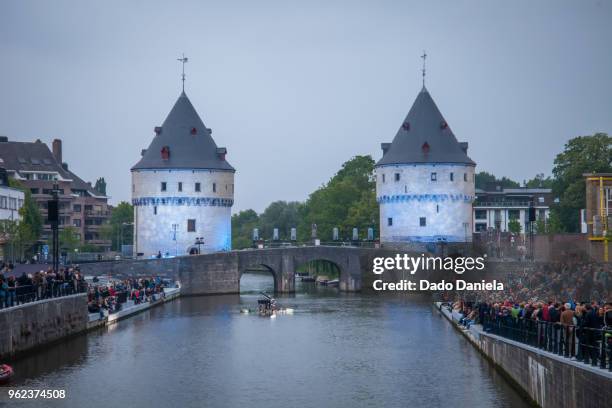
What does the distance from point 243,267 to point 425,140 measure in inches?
831

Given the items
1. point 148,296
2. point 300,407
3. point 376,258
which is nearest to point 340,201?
point 376,258

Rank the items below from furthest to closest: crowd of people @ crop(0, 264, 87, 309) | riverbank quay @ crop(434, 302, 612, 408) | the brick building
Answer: the brick building
crowd of people @ crop(0, 264, 87, 309)
riverbank quay @ crop(434, 302, 612, 408)

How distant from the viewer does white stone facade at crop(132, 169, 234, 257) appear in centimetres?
10312

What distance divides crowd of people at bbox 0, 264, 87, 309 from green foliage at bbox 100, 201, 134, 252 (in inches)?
3236

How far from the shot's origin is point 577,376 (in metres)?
26.0

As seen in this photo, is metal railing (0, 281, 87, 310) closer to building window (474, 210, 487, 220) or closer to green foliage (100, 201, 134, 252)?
green foliage (100, 201, 134, 252)

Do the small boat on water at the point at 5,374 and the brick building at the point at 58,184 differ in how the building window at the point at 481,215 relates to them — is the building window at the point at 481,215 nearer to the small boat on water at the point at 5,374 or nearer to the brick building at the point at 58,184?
the brick building at the point at 58,184

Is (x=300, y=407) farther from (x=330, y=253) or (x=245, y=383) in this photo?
(x=330, y=253)

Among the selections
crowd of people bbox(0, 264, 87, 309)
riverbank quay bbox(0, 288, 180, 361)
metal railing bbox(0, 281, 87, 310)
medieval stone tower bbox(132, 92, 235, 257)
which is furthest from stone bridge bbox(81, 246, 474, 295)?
metal railing bbox(0, 281, 87, 310)

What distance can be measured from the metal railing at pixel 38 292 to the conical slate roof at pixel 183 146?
1816 inches

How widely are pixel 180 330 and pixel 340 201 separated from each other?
218ft

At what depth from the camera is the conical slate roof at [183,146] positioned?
103188mm

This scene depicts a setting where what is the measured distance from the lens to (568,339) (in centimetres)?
2819

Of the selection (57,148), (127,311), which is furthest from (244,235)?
(127,311)
